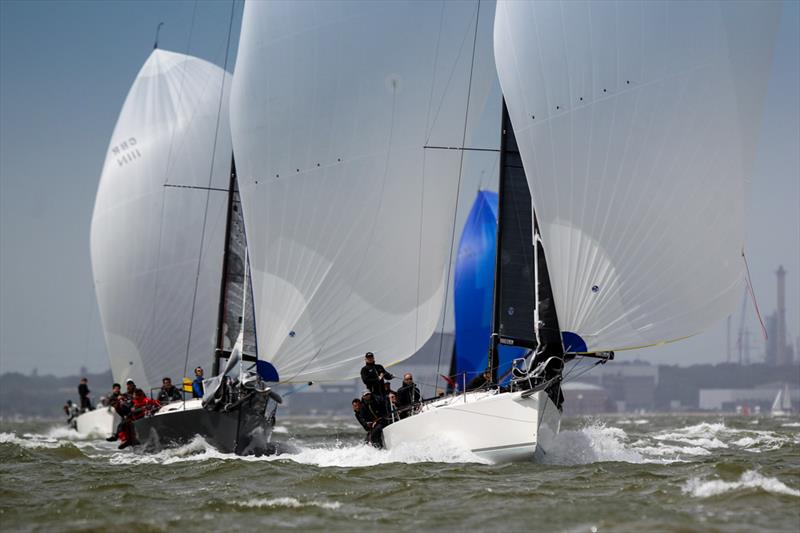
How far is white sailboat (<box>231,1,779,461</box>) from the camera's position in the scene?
1298 cm

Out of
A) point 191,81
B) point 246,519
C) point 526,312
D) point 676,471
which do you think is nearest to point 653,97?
point 526,312

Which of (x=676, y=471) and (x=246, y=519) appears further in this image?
(x=676, y=471)

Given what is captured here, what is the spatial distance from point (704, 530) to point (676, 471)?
13.5 feet

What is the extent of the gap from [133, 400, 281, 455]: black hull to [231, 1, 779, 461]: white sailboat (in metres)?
1.10

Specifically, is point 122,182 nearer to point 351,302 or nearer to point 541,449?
point 351,302

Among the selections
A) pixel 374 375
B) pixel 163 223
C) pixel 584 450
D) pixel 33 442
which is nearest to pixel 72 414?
pixel 33 442

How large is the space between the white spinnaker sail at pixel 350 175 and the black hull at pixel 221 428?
111 cm

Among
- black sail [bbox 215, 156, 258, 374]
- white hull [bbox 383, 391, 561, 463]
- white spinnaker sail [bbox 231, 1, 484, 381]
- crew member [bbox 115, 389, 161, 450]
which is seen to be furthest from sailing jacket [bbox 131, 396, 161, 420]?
white hull [bbox 383, 391, 561, 463]

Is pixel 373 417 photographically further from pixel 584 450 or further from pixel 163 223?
pixel 163 223

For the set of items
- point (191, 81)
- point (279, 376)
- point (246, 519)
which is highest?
point (191, 81)

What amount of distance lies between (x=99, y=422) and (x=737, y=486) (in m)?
20.7

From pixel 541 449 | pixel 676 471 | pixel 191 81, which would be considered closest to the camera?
pixel 676 471

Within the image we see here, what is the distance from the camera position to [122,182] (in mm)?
26531

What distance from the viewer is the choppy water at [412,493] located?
908 cm
